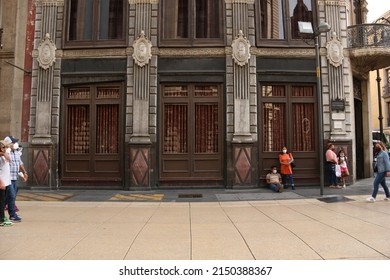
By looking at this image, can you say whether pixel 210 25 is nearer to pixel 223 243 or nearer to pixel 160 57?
pixel 160 57

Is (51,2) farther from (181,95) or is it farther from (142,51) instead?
(181,95)

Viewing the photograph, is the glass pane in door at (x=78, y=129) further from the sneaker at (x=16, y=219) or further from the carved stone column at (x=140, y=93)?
the sneaker at (x=16, y=219)

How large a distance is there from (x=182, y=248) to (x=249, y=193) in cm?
734

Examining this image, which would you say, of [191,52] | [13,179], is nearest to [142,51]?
[191,52]

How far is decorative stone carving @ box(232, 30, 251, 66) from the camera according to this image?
13742 millimetres

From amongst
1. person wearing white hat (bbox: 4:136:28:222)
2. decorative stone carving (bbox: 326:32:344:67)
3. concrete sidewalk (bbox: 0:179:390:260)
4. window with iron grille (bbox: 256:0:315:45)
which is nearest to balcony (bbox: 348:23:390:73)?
decorative stone carving (bbox: 326:32:344:67)

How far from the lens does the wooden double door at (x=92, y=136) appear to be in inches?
544

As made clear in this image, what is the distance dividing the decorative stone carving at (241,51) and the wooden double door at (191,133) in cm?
141

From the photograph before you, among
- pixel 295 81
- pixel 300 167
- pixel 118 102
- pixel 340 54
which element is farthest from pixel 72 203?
pixel 340 54

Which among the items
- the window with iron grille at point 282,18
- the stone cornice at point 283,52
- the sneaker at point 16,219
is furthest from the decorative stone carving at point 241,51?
the sneaker at point 16,219

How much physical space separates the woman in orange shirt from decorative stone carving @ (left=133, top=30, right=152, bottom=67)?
716cm

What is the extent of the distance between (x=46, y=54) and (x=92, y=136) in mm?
4247

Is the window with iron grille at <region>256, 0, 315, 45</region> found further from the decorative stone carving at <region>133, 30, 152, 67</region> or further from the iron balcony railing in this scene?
the decorative stone carving at <region>133, 30, 152, 67</region>

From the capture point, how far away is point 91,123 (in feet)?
46.3
